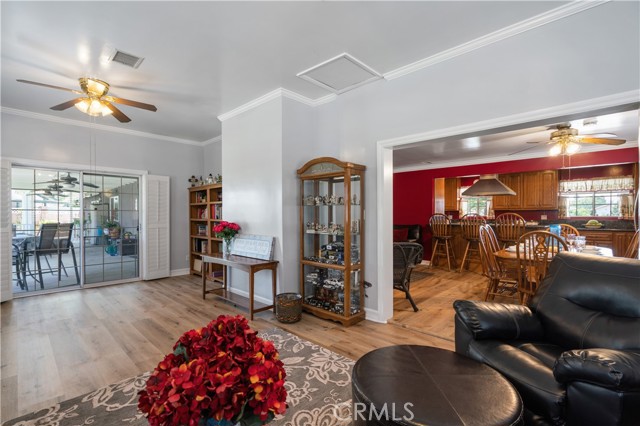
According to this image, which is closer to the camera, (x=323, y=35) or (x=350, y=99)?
(x=323, y=35)

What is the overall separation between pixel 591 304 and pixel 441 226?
15.8 ft

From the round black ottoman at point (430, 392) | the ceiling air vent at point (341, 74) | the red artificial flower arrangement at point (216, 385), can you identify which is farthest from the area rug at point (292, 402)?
the ceiling air vent at point (341, 74)

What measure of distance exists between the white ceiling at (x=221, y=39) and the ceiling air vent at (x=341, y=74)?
7cm

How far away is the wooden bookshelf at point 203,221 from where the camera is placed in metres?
5.43

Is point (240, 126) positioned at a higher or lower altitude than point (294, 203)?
higher

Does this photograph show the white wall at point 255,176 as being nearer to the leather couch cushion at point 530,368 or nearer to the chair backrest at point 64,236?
the leather couch cushion at point 530,368

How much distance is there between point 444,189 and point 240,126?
5.80 metres

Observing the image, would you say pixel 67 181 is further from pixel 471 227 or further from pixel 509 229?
pixel 509 229

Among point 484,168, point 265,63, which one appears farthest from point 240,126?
point 484,168

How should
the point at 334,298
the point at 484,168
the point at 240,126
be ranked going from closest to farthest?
the point at 334,298
the point at 240,126
the point at 484,168

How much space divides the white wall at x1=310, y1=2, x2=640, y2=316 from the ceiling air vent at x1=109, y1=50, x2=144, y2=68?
7.10ft

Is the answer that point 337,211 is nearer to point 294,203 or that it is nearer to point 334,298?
point 294,203

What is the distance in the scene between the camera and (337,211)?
11.8ft

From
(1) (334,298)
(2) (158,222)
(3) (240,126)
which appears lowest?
(1) (334,298)
